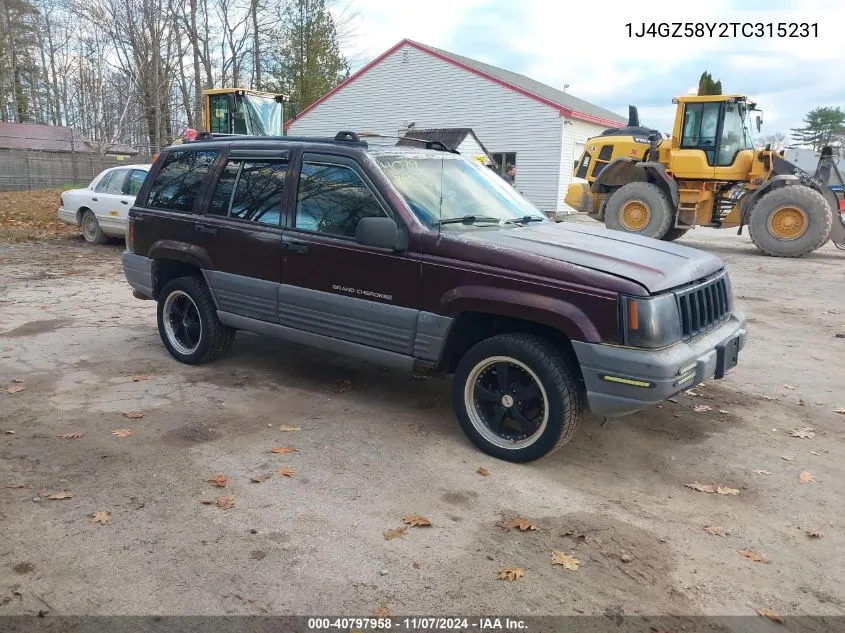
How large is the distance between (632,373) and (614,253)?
91 centimetres

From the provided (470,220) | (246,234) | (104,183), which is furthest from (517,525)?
(104,183)


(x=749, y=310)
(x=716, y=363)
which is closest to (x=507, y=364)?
(x=716, y=363)

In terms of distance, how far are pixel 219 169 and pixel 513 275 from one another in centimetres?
301

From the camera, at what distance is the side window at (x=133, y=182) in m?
12.7

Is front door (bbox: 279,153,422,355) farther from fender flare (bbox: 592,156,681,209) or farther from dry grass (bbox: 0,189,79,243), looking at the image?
dry grass (bbox: 0,189,79,243)

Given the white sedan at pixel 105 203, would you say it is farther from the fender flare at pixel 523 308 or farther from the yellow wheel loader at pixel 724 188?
the yellow wheel loader at pixel 724 188

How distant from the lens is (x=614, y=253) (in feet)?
14.1

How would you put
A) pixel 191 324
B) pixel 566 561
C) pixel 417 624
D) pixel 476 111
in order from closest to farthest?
1. pixel 417 624
2. pixel 566 561
3. pixel 191 324
4. pixel 476 111

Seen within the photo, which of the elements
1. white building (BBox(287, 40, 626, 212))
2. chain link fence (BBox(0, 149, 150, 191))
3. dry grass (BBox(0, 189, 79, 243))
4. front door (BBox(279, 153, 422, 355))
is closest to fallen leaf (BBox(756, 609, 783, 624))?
front door (BBox(279, 153, 422, 355))

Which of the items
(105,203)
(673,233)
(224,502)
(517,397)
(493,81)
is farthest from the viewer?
(493,81)

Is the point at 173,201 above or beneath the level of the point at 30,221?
above

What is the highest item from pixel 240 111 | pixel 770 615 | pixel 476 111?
pixel 476 111

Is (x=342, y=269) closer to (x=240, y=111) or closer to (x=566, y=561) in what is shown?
(x=566, y=561)

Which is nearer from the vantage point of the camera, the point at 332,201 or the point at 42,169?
the point at 332,201
